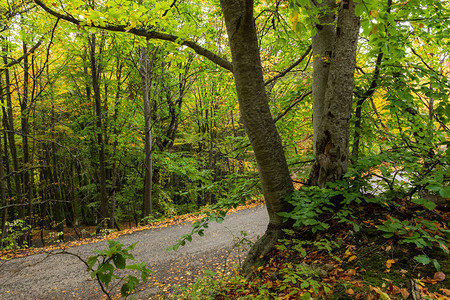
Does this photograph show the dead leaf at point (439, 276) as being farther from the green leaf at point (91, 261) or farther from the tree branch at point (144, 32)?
the tree branch at point (144, 32)

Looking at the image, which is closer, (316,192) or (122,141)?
(316,192)

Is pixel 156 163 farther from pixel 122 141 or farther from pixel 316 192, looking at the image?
pixel 316 192

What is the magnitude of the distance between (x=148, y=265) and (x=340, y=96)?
5.47 m

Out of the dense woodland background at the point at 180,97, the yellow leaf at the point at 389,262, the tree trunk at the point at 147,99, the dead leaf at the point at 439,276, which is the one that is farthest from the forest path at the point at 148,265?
the dead leaf at the point at 439,276

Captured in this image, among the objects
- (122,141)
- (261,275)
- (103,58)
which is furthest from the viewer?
(122,141)

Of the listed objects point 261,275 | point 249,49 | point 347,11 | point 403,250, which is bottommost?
point 261,275

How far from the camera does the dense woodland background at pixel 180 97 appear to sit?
2385 mm

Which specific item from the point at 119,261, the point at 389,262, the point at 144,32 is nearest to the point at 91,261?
the point at 119,261

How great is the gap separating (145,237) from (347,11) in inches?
301

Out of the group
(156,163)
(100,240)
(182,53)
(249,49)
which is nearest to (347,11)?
(249,49)

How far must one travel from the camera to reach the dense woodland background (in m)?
2.38

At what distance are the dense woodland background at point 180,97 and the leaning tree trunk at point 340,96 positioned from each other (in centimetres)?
24

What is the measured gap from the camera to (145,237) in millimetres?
7336

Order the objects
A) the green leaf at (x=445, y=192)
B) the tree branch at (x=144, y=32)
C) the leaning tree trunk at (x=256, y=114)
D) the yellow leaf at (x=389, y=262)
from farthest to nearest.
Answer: the tree branch at (x=144, y=32), the leaning tree trunk at (x=256, y=114), the yellow leaf at (x=389, y=262), the green leaf at (x=445, y=192)
